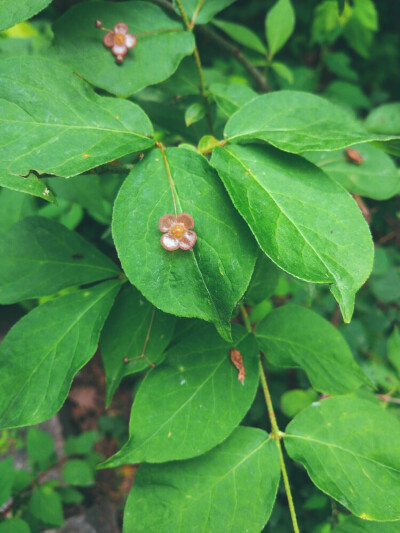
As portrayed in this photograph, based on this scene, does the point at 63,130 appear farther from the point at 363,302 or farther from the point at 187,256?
the point at 363,302

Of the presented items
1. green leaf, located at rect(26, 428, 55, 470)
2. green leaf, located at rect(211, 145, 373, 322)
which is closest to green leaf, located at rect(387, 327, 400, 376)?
green leaf, located at rect(211, 145, 373, 322)

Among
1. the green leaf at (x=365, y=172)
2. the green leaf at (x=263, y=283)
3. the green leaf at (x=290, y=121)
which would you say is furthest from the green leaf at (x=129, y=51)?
the green leaf at (x=263, y=283)

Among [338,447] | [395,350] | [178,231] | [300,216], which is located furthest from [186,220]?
[395,350]

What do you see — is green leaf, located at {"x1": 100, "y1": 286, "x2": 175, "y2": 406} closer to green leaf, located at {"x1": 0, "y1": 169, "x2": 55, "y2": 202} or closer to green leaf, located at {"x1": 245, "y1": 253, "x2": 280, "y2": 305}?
green leaf, located at {"x1": 245, "y1": 253, "x2": 280, "y2": 305}

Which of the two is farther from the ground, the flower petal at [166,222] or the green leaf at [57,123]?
the green leaf at [57,123]

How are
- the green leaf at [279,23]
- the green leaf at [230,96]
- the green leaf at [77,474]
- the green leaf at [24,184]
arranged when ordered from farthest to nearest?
the green leaf at [77,474], the green leaf at [279,23], the green leaf at [230,96], the green leaf at [24,184]

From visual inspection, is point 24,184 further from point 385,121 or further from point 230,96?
point 385,121

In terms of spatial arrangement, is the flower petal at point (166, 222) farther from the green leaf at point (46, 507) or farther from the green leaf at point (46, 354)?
the green leaf at point (46, 507)
